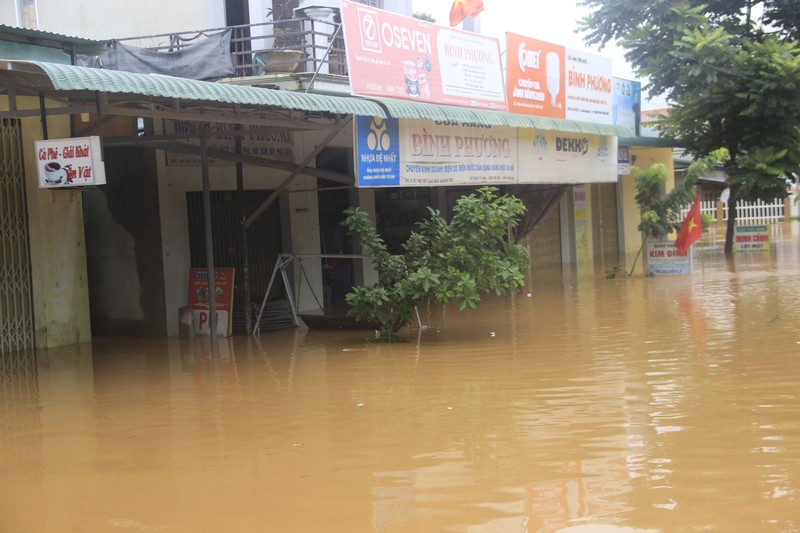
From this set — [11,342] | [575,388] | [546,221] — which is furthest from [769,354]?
[546,221]

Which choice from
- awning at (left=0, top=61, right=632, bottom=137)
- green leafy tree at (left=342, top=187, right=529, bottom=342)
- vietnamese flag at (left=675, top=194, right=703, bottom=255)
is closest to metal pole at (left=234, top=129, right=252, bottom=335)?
awning at (left=0, top=61, right=632, bottom=137)

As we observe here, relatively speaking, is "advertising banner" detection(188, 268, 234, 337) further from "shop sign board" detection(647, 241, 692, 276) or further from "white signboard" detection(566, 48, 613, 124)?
"shop sign board" detection(647, 241, 692, 276)

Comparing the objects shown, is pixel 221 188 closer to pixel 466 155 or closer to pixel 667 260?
pixel 466 155

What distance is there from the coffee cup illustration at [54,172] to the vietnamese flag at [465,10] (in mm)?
10901

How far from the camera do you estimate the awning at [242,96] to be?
8016 mm

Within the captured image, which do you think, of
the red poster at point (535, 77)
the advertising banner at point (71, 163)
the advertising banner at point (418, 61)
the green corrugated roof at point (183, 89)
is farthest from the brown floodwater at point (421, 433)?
the red poster at point (535, 77)

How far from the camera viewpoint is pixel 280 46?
15.6m

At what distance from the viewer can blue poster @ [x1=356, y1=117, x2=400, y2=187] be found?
12.2 metres

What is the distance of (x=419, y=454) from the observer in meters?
6.09

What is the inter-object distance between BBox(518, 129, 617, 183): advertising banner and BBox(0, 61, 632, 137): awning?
29.3 inches

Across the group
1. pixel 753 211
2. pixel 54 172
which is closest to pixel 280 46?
pixel 54 172

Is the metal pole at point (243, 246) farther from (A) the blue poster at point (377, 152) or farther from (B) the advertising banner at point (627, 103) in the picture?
(B) the advertising banner at point (627, 103)

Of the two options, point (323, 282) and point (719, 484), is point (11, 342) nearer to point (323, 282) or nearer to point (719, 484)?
point (323, 282)

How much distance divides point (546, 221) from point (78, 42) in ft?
45.6
